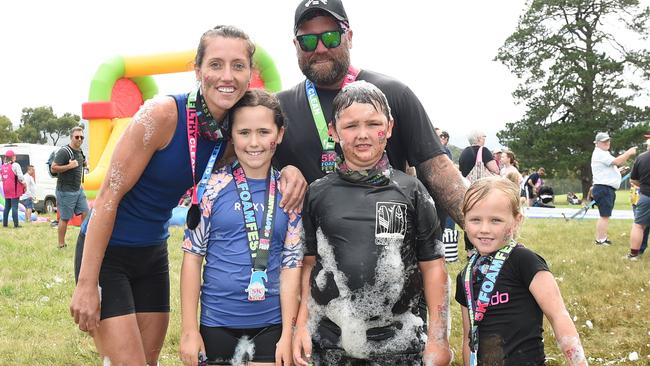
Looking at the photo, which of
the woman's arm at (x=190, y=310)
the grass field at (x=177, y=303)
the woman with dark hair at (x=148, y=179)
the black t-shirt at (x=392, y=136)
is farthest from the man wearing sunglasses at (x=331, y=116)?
the grass field at (x=177, y=303)

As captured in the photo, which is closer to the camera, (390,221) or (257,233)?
(390,221)

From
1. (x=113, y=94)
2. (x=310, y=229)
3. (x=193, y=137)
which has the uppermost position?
(x=113, y=94)

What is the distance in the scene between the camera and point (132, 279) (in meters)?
3.02

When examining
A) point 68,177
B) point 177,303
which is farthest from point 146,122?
point 68,177

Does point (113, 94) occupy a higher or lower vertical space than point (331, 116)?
higher

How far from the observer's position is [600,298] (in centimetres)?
617

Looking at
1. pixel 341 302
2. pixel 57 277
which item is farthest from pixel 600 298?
pixel 57 277

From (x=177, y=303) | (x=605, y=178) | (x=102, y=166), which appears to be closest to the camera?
(x=177, y=303)

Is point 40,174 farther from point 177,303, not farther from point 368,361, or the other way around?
point 368,361

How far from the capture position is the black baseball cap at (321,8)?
110 inches

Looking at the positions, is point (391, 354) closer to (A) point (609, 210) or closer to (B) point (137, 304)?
(B) point (137, 304)

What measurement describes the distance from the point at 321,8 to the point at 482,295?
5.46 ft

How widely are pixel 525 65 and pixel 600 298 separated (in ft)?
114

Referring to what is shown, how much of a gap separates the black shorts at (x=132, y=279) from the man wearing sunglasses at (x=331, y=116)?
0.98m
